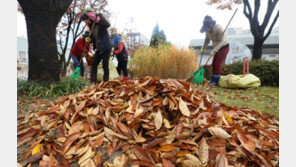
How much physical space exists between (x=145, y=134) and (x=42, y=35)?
8.70 ft

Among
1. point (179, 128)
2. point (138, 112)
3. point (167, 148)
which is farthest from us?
point (138, 112)

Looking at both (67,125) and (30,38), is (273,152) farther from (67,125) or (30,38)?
(30,38)

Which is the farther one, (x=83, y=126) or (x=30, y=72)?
(x=30, y=72)

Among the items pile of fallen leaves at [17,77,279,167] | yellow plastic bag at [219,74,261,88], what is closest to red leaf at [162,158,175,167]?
pile of fallen leaves at [17,77,279,167]

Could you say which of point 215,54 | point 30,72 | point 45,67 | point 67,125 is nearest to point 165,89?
point 67,125

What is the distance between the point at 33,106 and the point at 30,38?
4.47 ft

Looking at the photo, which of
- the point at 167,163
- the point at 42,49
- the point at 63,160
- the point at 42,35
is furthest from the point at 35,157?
the point at 42,35

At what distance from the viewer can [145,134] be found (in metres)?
1.13

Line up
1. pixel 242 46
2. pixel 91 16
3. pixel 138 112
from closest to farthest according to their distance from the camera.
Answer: pixel 138 112, pixel 91 16, pixel 242 46

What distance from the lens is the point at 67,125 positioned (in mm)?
1182

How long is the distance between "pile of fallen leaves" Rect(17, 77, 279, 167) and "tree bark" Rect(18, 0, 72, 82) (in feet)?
4.79

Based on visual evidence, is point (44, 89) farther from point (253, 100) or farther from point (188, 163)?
point (253, 100)

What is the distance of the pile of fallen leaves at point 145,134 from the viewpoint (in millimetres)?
909

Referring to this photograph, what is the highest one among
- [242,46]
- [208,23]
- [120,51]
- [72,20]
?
[242,46]
